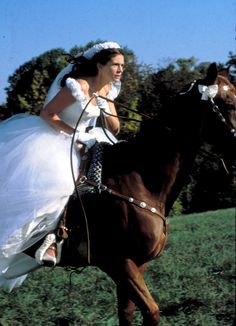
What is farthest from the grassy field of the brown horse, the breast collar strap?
the breast collar strap

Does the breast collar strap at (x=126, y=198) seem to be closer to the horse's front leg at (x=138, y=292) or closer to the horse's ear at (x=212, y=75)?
the horse's front leg at (x=138, y=292)

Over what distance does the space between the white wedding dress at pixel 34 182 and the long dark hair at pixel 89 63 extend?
1.00ft

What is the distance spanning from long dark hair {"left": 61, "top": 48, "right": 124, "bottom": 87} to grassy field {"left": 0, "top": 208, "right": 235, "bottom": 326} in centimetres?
168

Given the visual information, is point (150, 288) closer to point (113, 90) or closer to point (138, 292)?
point (113, 90)

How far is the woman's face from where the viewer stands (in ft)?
16.6

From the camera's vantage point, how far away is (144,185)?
485cm

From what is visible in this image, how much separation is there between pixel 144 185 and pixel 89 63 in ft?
3.77

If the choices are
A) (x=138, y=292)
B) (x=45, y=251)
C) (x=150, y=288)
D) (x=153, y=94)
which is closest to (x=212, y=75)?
(x=138, y=292)

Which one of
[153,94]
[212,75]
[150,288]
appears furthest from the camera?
[153,94]

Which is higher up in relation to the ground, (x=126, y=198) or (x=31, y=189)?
(x=126, y=198)

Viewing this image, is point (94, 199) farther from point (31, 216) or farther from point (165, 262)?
point (165, 262)

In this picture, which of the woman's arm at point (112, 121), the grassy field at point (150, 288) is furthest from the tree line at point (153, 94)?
the woman's arm at point (112, 121)

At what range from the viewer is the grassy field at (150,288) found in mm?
6094

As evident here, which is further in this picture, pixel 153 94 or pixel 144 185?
pixel 153 94
